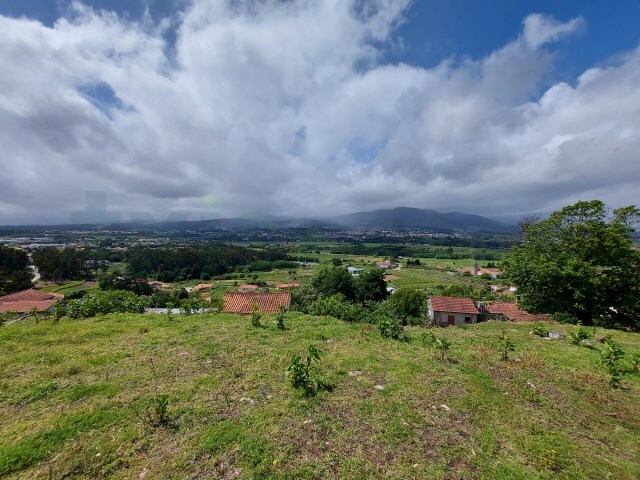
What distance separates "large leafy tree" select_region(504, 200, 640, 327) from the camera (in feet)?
40.5

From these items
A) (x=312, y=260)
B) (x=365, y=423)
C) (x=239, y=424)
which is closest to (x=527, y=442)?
(x=365, y=423)

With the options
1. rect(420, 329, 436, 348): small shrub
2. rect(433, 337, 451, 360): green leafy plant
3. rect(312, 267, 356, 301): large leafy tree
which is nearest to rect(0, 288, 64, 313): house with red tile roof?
rect(312, 267, 356, 301): large leafy tree

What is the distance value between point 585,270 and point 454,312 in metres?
16.1

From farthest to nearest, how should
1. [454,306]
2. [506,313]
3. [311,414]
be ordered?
1. [454,306]
2. [506,313]
3. [311,414]

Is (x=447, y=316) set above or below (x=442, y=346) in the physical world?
below

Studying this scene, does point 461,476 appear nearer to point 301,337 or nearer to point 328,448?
point 328,448

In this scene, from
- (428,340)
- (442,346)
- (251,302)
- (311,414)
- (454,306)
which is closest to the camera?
(311,414)

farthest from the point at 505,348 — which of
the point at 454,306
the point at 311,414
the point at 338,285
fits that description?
the point at 338,285

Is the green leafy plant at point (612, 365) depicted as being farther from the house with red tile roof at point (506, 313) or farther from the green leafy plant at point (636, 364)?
the house with red tile roof at point (506, 313)

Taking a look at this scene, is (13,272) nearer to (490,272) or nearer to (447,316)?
(447,316)

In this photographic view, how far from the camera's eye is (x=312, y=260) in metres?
101

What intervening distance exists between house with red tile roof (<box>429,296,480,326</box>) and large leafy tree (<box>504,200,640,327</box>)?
13.2 metres

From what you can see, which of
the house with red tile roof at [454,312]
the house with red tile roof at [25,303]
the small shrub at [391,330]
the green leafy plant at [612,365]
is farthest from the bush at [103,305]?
the house with red tile roof at [454,312]

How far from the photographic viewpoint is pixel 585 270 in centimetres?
1223
